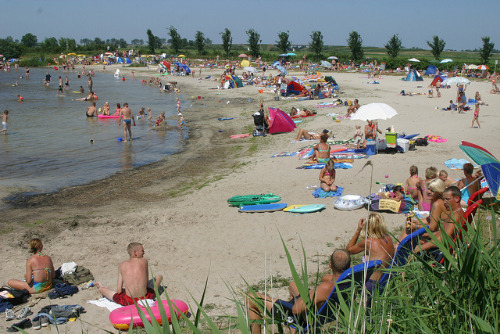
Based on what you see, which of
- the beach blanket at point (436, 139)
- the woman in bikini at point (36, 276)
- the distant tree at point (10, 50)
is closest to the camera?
the woman in bikini at point (36, 276)

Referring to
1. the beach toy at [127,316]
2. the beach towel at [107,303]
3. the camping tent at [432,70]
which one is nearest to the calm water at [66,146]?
the beach towel at [107,303]

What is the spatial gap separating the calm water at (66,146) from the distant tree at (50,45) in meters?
61.6

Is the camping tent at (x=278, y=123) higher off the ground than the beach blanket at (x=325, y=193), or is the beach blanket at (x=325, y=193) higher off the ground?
the camping tent at (x=278, y=123)

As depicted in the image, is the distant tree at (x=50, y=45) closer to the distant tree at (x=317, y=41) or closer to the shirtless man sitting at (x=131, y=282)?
the distant tree at (x=317, y=41)

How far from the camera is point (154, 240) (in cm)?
817

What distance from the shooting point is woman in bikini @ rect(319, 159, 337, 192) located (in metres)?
9.98

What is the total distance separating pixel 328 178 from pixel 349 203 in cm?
119

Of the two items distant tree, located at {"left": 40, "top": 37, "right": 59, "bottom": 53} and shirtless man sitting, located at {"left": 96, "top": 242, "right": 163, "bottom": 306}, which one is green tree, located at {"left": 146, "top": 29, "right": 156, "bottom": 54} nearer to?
distant tree, located at {"left": 40, "top": 37, "right": 59, "bottom": 53}

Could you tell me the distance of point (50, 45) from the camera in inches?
3597

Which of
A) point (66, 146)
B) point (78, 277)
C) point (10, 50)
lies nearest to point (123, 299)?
point (78, 277)

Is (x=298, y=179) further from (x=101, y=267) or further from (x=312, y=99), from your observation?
(x=312, y=99)

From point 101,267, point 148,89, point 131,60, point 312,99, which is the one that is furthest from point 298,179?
point 131,60

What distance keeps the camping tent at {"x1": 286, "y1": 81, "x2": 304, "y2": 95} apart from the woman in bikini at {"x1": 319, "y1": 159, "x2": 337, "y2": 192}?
18.8 meters

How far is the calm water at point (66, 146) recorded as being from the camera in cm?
1364
